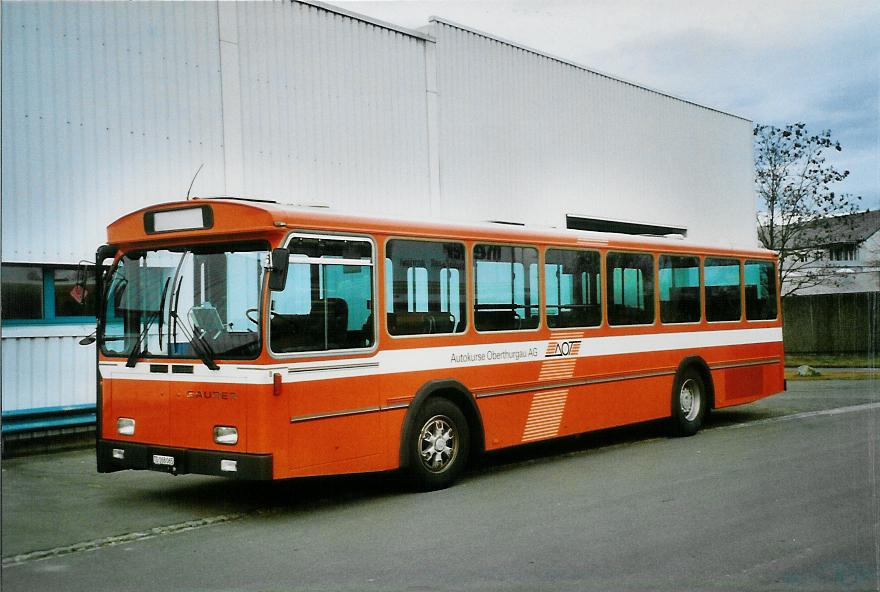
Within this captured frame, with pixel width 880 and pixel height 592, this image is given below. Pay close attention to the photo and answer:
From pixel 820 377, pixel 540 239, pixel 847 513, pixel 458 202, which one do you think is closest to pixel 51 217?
pixel 540 239

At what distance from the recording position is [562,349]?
10.5 metres

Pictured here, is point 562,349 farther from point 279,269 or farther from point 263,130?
point 263,130

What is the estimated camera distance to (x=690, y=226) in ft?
81.8

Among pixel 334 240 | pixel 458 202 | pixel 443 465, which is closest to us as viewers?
pixel 334 240

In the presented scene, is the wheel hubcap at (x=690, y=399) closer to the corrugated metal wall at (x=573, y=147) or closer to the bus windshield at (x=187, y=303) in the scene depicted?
the corrugated metal wall at (x=573, y=147)

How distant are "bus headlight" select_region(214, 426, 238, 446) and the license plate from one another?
51cm

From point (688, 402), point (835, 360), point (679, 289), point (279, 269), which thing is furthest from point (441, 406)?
point (835, 360)

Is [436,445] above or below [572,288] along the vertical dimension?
below

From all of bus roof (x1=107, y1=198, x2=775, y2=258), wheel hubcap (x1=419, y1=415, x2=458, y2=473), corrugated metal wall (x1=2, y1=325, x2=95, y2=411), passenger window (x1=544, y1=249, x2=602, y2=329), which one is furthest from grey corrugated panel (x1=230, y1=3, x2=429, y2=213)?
wheel hubcap (x1=419, y1=415, x2=458, y2=473)

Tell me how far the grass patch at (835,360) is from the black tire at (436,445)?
22.9m

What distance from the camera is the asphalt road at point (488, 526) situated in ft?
19.2

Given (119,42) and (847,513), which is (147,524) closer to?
(847,513)

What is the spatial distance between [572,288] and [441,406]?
259 centimetres

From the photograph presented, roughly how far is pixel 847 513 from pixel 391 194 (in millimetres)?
10950
